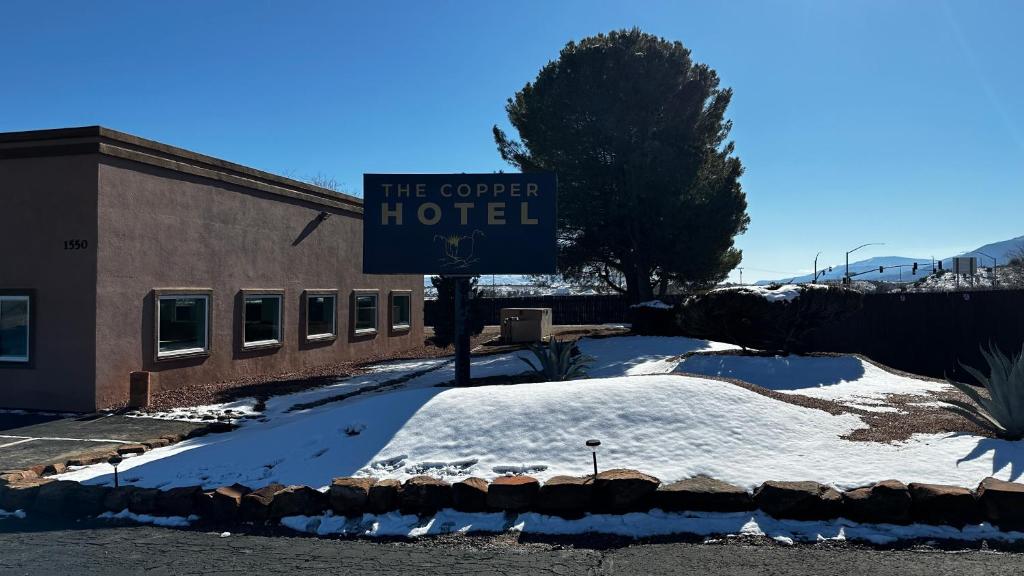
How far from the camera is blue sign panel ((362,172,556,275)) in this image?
1112 cm

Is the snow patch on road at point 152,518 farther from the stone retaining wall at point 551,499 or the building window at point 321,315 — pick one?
the building window at point 321,315

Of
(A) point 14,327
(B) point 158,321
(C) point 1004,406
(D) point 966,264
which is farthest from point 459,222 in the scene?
(D) point 966,264

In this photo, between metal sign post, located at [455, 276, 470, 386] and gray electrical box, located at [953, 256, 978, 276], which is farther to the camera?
gray electrical box, located at [953, 256, 978, 276]

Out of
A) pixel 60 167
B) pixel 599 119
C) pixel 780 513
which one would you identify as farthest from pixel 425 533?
pixel 599 119

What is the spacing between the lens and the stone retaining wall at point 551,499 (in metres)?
5.16

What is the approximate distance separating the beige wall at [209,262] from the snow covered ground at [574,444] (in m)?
4.72

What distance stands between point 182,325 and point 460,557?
36.0 ft

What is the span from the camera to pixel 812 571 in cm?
449

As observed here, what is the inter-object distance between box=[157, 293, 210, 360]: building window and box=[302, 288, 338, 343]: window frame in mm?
3492

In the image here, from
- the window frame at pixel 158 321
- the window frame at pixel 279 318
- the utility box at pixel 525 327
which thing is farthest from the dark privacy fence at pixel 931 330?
the window frame at pixel 158 321

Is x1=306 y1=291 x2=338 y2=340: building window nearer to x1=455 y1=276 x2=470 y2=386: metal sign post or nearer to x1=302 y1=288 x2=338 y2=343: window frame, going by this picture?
x1=302 y1=288 x2=338 y2=343: window frame

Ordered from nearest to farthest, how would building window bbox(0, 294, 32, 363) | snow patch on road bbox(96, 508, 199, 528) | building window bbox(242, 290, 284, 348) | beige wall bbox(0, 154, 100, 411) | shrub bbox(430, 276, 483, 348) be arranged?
snow patch on road bbox(96, 508, 199, 528)
beige wall bbox(0, 154, 100, 411)
building window bbox(0, 294, 32, 363)
building window bbox(242, 290, 284, 348)
shrub bbox(430, 276, 483, 348)

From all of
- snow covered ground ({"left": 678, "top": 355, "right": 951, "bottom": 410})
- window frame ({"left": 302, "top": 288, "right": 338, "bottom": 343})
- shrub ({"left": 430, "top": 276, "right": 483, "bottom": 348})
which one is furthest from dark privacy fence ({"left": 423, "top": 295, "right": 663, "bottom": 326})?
snow covered ground ({"left": 678, "top": 355, "right": 951, "bottom": 410})

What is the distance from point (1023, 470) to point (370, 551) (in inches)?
216
